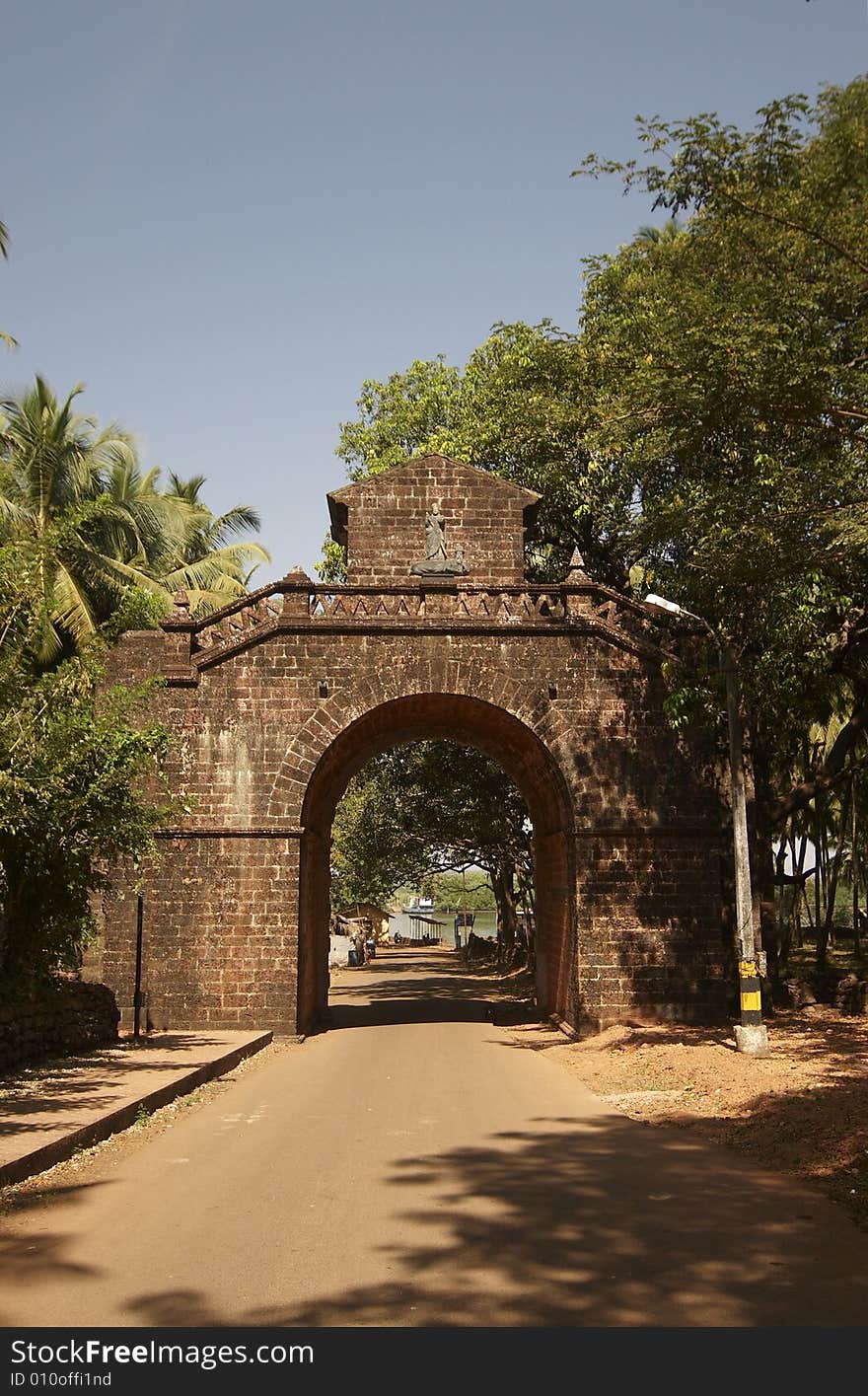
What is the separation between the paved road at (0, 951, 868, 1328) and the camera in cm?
497

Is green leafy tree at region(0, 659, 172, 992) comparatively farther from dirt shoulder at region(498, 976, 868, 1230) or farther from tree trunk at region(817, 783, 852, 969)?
tree trunk at region(817, 783, 852, 969)

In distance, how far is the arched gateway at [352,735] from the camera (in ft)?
57.5

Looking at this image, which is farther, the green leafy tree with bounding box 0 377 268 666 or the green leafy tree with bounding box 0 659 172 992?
the green leafy tree with bounding box 0 377 268 666

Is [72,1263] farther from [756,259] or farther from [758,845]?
[758,845]

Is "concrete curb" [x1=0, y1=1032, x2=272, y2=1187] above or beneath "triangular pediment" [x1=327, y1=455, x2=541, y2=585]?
beneath

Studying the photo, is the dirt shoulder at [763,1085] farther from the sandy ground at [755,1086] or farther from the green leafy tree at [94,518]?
the green leafy tree at [94,518]

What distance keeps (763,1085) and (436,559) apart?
39.4ft

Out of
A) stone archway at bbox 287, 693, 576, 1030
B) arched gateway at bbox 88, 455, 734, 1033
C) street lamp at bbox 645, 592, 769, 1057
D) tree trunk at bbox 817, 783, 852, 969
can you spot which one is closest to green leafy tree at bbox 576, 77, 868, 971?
street lamp at bbox 645, 592, 769, 1057

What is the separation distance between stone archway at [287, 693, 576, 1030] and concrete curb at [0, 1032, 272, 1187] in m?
4.81

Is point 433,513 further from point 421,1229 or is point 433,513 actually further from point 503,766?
point 421,1229

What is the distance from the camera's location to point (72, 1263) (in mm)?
5688

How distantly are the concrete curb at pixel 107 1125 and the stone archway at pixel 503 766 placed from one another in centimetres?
481

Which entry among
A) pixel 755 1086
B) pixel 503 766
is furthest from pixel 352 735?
pixel 755 1086

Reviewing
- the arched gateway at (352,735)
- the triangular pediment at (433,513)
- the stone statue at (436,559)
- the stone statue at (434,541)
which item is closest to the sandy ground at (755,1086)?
the arched gateway at (352,735)
